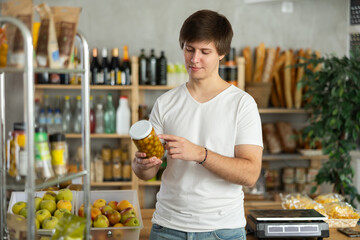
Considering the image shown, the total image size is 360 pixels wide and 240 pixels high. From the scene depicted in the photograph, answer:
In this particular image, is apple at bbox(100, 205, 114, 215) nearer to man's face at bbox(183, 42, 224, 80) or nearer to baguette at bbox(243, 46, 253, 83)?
man's face at bbox(183, 42, 224, 80)

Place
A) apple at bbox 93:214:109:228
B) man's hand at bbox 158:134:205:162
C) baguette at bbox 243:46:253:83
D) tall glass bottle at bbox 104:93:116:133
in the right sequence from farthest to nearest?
1. baguette at bbox 243:46:253:83
2. tall glass bottle at bbox 104:93:116:133
3. apple at bbox 93:214:109:228
4. man's hand at bbox 158:134:205:162

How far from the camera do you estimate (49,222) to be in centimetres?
153

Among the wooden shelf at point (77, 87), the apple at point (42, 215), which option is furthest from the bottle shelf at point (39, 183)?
the wooden shelf at point (77, 87)

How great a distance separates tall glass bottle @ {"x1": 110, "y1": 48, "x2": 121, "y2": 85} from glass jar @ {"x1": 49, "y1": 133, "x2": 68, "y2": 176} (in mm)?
3159

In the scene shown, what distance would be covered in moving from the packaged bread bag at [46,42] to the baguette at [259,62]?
142 inches

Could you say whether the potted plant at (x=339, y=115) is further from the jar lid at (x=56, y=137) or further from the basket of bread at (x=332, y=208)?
the jar lid at (x=56, y=137)

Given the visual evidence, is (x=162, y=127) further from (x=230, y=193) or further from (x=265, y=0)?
(x=265, y=0)

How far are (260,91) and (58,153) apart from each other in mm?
3513

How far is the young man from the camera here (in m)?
1.54

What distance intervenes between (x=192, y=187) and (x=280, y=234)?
0.63m

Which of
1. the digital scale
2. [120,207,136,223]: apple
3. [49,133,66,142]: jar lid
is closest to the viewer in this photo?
[49,133,66,142]: jar lid

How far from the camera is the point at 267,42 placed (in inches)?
191

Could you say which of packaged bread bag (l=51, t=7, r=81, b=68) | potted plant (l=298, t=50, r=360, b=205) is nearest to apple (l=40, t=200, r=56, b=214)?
packaged bread bag (l=51, t=7, r=81, b=68)

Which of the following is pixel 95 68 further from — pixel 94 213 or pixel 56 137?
pixel 56 137
